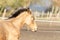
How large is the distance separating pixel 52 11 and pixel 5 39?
61.6ft

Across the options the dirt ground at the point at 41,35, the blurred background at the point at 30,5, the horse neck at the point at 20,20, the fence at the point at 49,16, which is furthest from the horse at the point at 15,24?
the blurred background at the point at 30,5

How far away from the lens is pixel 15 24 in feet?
25.1

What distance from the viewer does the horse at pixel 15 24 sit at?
7.21 metres

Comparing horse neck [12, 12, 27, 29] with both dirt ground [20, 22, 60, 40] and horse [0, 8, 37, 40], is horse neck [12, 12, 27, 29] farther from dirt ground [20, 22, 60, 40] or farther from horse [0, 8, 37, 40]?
dirt ground [20, 22, 60, 40]

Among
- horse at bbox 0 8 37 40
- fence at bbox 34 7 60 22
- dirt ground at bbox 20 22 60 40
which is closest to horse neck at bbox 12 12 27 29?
horse at bbox 0 8 37 40

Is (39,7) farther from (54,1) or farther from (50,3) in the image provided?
(54,1)

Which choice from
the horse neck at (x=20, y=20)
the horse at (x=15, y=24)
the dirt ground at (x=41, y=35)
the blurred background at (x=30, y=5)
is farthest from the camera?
the blurred background at (x=30, y=5)

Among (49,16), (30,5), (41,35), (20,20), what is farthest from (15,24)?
(30,5)

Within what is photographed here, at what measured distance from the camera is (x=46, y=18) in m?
22.8

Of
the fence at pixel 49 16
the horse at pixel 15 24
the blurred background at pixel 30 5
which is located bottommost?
the fence at pixel 49 16

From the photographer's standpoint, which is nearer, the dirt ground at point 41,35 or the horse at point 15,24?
the horse at point 15,24

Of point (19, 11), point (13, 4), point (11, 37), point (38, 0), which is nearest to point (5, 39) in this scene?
point (11, 37)

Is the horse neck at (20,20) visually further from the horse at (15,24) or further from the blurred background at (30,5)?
the blurred background at (30,5)

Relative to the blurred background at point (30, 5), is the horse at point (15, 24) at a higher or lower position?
higher
